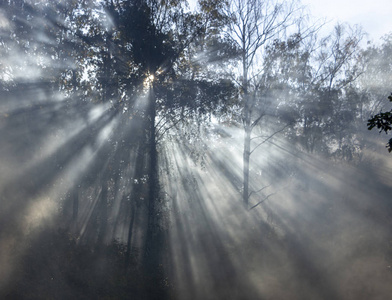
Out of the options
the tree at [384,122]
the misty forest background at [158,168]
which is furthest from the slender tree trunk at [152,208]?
the tree at [384,122]

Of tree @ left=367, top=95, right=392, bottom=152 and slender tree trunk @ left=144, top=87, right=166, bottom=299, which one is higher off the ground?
tree @ left=367, top=95, right=392, bottom=152

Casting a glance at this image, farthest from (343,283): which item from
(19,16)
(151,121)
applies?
(19,16)

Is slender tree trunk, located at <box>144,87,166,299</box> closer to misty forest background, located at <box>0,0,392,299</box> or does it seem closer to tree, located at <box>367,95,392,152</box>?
misty forest background, located at <box>0,0,392,299</box>

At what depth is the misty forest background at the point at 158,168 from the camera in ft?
42.4

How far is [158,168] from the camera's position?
14836 millimetres

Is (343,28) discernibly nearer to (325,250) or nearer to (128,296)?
(325,250)

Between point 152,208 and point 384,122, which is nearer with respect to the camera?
point 384,122

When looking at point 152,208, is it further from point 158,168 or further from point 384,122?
point 384,122

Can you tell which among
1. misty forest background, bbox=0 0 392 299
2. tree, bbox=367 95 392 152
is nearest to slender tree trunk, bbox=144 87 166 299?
misty forest background, bbox=0 0 392 299

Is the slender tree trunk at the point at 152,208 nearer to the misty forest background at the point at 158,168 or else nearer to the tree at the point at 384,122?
the misty forest background at the point at 158,168

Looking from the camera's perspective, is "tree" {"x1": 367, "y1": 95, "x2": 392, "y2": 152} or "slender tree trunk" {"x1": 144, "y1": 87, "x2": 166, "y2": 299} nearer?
"tree" {"x1": 367, "y1": 95, "x2": 392, "y2": 152}

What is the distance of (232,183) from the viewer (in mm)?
25109

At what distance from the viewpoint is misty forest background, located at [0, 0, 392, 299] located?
42.4 feet

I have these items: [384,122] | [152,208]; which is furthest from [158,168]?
[384,122]
